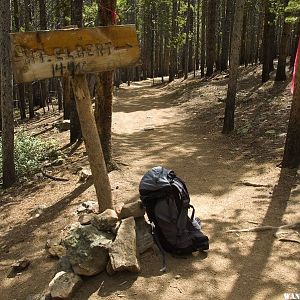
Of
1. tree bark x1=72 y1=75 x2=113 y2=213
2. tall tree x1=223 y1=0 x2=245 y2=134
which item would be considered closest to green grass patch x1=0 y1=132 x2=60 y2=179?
tall tree x1=223 y1=0 x2=245 y2=134

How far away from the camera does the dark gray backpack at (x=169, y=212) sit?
4.43 meters

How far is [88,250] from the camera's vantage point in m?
4.21

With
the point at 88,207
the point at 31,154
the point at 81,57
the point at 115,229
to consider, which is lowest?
the point at 31,154

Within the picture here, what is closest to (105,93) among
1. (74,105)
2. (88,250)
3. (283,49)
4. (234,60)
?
(88,250)

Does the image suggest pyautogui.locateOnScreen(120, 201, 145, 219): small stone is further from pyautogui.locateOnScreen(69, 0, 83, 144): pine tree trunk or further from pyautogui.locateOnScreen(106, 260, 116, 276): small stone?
pyautogui.locateOnScreen(69, 0, 83, 144): pine tree trunk

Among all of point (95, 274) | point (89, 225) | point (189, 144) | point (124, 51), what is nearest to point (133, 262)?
point (95, 274)

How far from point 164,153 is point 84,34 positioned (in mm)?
5320

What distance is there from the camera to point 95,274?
4199 mm

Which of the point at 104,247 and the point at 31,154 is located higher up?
the point at 104,247

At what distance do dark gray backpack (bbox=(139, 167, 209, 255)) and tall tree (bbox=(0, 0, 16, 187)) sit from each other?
17.2 ft

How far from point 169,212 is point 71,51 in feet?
7.17

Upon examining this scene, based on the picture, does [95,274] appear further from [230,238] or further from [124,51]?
[124,51]

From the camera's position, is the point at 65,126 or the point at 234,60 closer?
the point at 234,60

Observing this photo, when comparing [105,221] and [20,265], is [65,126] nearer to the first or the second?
[20,265]
